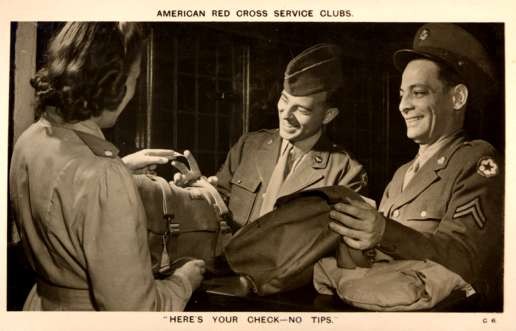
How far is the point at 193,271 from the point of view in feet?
8.48

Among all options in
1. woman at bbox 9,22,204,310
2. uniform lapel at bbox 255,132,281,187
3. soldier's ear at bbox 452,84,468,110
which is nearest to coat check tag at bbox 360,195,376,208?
uniform lapel at bbox 255,132,281,187

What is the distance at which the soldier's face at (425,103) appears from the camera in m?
2.58

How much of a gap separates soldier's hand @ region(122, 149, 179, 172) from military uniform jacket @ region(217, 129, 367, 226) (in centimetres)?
24

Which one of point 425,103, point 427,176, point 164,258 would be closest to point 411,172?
point 427,176

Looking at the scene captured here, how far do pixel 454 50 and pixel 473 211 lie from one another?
0.68m

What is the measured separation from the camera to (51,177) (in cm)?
249

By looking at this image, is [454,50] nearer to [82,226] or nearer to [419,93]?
[419,93]

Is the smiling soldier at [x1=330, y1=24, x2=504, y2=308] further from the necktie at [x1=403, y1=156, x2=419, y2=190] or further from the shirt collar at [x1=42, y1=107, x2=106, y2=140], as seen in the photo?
the shirt collar at [x1=42, y1=107, x2=106, y2=140]

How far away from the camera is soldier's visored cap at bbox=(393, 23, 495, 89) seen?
2.58m

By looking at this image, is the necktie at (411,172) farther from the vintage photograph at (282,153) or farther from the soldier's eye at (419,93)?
the soldier's eye at (419,93)
